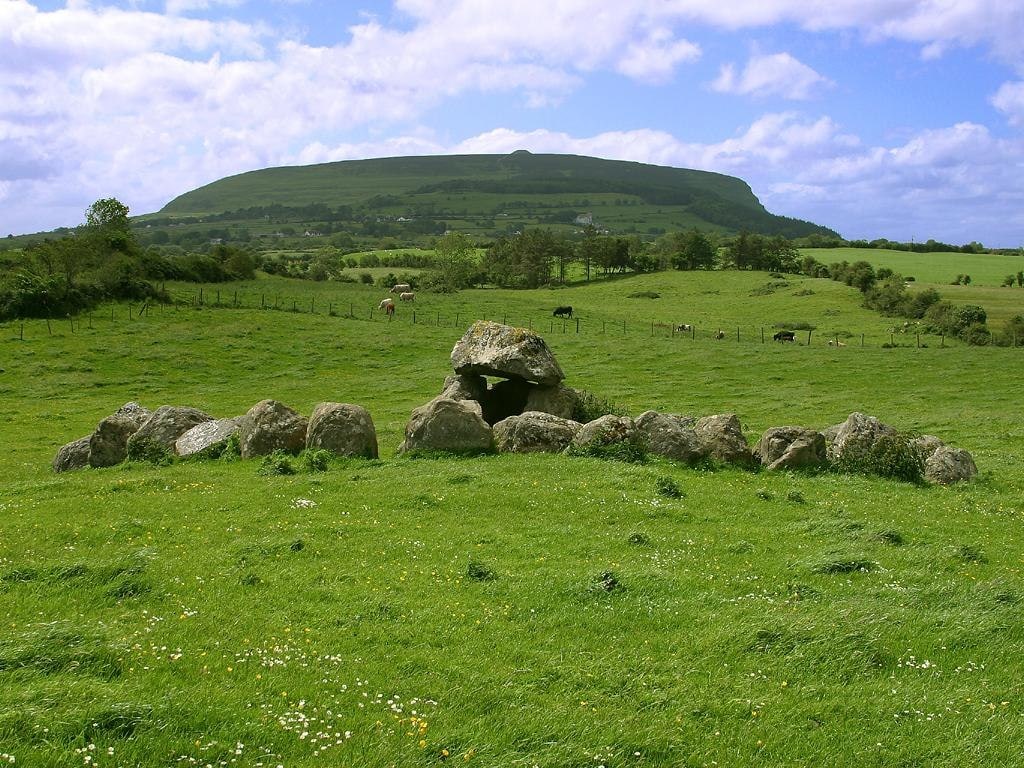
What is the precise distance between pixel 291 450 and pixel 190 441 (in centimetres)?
344

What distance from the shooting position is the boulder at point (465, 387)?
93.0 ft

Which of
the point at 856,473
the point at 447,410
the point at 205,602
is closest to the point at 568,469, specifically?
the point at 447,410

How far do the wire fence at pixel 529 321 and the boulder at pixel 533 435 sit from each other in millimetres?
41615

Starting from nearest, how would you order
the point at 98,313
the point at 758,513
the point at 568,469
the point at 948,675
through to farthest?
the point at 948,675 < the point at 758,513 < the point at 568,469 < the point at 98,313

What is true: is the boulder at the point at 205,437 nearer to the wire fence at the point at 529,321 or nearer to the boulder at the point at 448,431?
the boulder at the point at 448,431

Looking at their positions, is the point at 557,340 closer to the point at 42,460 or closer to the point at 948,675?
the point at 42,460

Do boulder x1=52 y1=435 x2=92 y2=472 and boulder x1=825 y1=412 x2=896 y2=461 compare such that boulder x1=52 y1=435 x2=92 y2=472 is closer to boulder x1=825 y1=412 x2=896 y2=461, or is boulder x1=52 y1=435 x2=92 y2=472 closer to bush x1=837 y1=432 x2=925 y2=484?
boulder x1=825 y1=412 x2=896 y2=461

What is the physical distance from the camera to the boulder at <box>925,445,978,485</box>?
2127cm

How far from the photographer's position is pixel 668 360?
176ft

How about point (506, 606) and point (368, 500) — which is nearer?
point (506, 606)

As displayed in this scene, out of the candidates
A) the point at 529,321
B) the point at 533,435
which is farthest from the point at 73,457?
the point at 529,321

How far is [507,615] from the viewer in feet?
35.9

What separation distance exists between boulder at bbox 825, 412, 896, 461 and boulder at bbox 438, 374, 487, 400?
1229 cm

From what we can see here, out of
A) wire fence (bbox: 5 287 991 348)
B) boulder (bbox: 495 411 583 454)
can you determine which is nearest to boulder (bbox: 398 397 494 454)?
boulder (bbox: 495 411 583 454)
